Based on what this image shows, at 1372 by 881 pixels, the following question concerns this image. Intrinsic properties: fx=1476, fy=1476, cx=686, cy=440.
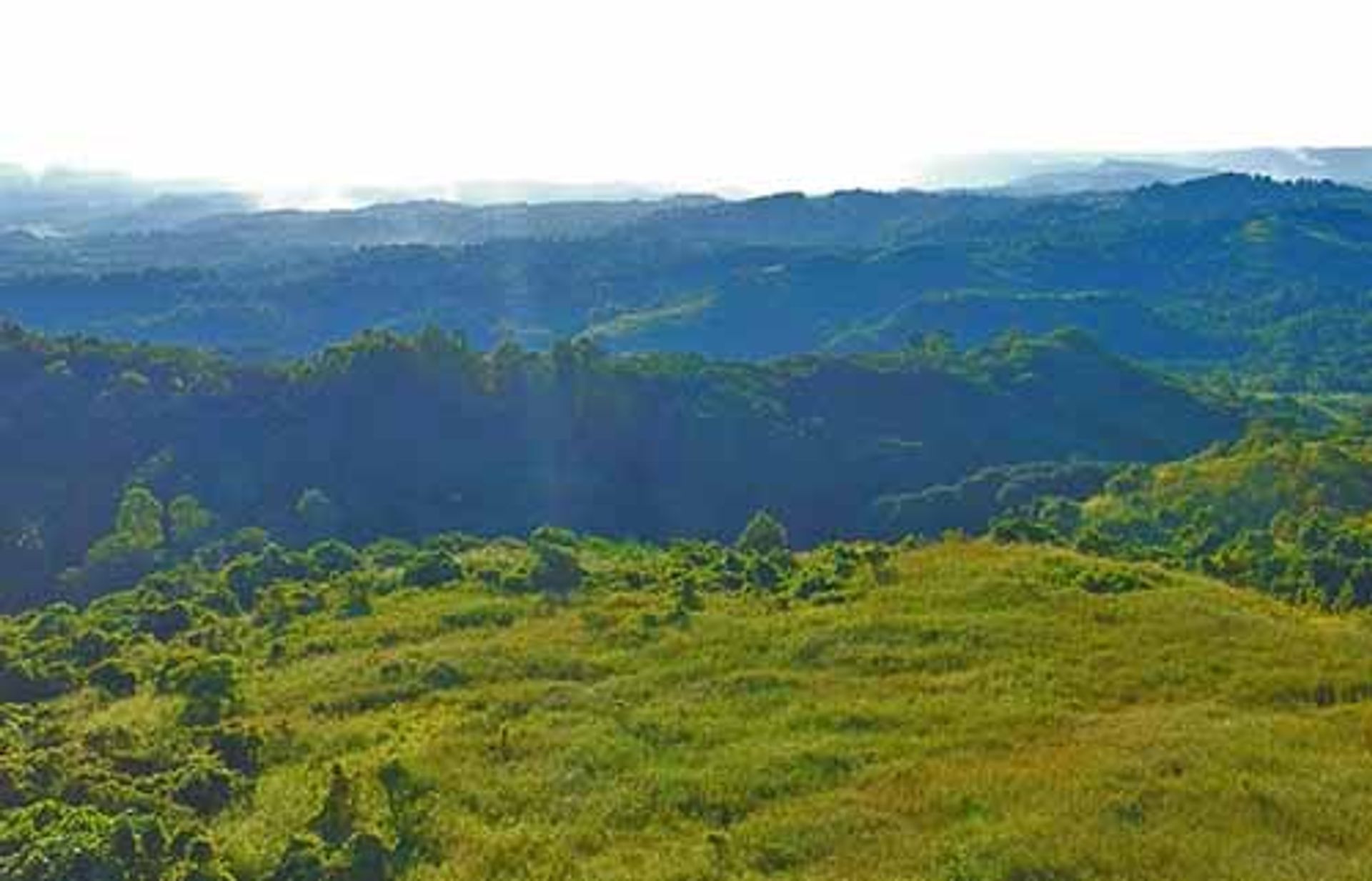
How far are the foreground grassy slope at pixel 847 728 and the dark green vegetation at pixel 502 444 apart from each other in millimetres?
53458

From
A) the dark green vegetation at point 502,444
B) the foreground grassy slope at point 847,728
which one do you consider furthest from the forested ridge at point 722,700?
the dark green vegetation at point 502,444

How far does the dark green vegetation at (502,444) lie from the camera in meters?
100

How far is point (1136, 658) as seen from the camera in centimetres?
3650

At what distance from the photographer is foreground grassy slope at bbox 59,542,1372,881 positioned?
85.3ft

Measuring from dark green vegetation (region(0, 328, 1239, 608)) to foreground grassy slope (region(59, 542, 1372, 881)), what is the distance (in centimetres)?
5346

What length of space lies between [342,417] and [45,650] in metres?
68.1

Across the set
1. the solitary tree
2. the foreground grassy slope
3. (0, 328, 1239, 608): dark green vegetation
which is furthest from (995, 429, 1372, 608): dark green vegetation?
(0, 328, 1239, 608): dark green vegetation

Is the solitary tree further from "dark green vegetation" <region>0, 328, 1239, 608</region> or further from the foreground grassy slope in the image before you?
"dark green vegetation" <region>0, 328, 1239, 608</region>

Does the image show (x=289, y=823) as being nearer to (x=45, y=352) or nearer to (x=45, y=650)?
(x=45, y=650)

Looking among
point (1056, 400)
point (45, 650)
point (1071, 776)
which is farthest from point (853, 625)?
point (1056, 400)

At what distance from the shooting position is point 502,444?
11525cm

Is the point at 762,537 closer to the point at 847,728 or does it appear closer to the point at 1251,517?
the point at 847,728

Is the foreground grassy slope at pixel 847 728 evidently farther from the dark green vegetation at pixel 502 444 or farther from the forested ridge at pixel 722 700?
the dark green vegetation at pixel 502 444

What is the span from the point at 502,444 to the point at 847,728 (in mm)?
84910
